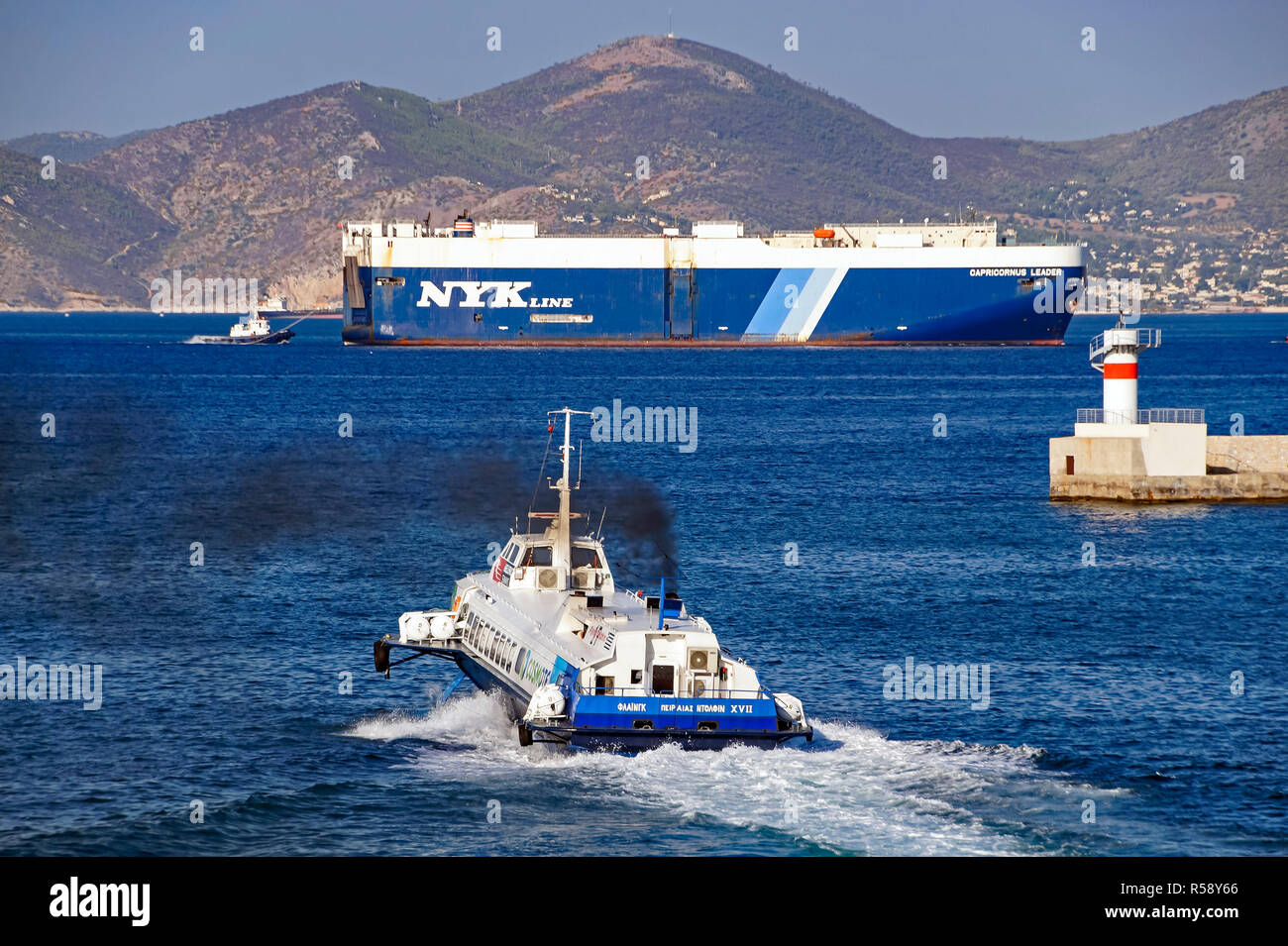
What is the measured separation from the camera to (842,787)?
81.4ft

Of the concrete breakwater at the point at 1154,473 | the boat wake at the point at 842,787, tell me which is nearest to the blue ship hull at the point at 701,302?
the concrete breakwater at the point at 1154,473

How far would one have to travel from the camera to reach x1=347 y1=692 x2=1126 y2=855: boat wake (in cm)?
2278

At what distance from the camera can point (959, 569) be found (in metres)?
47.1

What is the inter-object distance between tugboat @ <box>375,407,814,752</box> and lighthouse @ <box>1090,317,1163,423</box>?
32223mm
